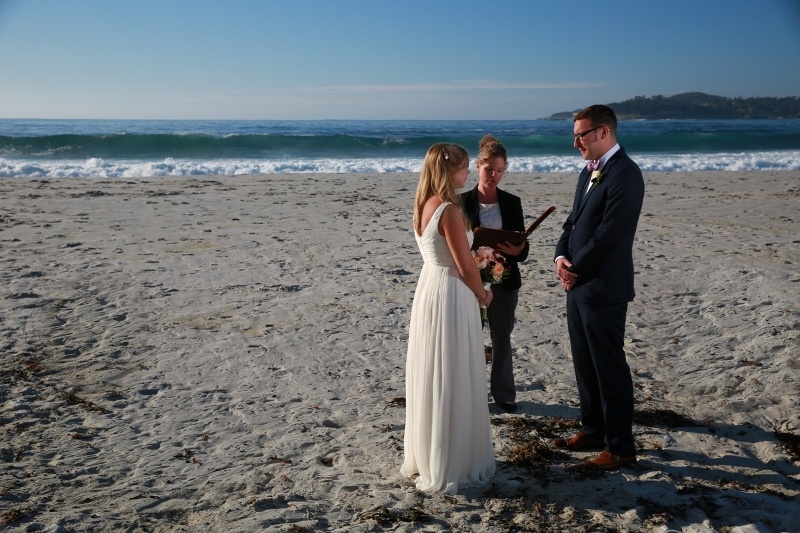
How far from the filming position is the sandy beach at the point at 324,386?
3.67m

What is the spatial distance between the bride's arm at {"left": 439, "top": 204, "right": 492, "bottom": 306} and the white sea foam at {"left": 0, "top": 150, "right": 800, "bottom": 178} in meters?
18.2

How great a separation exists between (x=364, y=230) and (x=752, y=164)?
1786 centimetres

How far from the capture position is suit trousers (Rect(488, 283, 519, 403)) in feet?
16.0

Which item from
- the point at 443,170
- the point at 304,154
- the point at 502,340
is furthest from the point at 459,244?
the point at 304,154

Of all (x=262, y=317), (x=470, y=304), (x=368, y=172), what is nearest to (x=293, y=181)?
(x=368, y=172)

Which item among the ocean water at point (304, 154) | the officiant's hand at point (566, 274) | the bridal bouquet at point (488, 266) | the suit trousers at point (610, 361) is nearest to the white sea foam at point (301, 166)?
the ocean water at point (304, 154)

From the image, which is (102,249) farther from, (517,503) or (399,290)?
(517,503)

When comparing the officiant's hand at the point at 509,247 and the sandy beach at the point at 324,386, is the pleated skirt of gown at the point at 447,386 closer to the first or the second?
the sandy beach at the point at 324,386

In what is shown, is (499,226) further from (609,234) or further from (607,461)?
(607,461)

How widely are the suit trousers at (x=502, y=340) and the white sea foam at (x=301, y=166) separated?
1734cm

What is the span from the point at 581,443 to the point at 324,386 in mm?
2001

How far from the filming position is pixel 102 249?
31.2 ft

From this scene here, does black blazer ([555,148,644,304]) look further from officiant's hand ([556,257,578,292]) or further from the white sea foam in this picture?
the white sea foam

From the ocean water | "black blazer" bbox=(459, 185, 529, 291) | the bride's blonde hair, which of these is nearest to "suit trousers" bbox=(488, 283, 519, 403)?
"black blazer" bbox=(459, 185, 529, 291)
